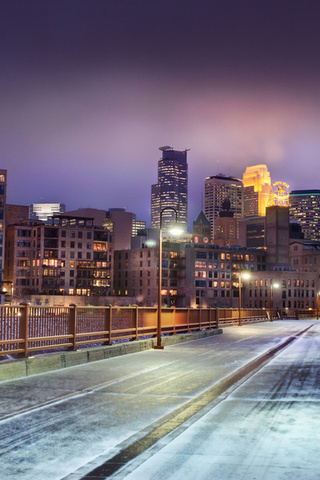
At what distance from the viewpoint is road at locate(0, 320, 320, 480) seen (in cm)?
675

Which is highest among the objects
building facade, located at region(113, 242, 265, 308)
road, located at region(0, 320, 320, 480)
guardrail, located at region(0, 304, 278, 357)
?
building facade, located at region(113, 242, 265, 308)

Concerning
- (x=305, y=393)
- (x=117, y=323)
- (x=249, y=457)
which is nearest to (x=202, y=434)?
(x=249, y=457)

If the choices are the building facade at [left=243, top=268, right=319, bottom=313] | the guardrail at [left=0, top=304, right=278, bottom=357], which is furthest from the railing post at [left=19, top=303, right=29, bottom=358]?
the building facade at [left=243, top=268, right=319, bottom=313]

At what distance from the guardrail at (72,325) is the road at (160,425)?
128 cm

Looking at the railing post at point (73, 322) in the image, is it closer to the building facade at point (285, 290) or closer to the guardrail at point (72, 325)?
the guardrail at point (72, 325)

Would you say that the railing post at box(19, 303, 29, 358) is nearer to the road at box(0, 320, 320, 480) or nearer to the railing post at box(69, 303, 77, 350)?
the road at box(0, 320, 320, 480)

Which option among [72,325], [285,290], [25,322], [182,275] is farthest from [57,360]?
[285,290]

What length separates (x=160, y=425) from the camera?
895 cm

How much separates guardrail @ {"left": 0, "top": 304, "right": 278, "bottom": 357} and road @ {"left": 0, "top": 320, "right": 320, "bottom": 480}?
128 centimetres

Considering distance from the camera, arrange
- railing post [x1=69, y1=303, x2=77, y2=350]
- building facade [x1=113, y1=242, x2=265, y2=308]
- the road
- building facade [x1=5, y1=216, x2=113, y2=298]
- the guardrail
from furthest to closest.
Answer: building facade [x1=113, y1=242, x2=265, y2=308], building facade [x1=5, y1=216, x2=113, y2=298], railing post [x1=69, y1=303, x2=77, y2=350], the guardrail, the road

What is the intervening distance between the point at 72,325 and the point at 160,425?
993cm

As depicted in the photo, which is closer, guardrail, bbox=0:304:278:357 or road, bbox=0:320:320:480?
road, bbox=0:320:320:480

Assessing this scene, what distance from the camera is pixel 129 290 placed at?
15612 centimetres

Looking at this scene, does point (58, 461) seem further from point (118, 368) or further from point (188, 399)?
point (118, 368)
